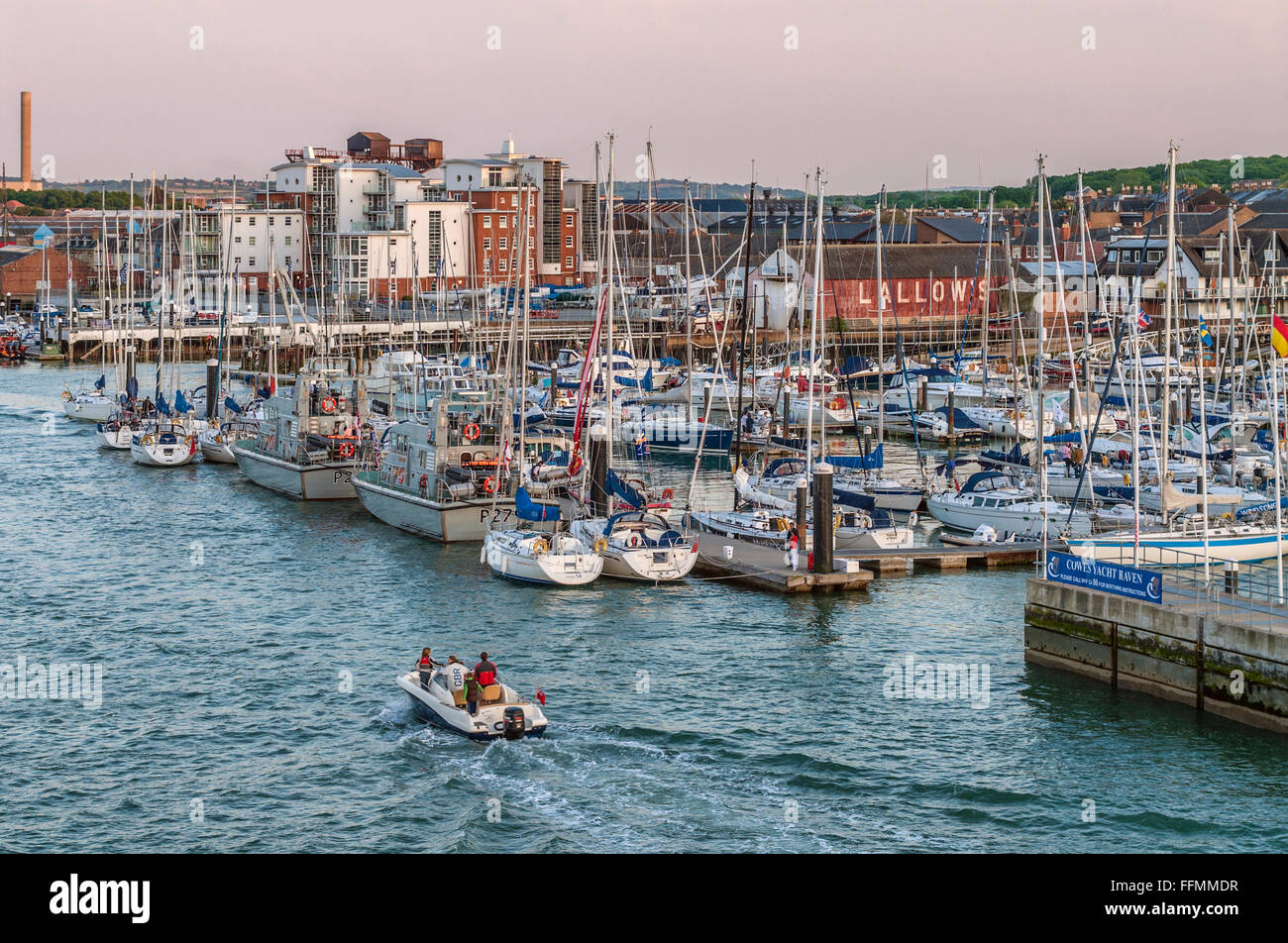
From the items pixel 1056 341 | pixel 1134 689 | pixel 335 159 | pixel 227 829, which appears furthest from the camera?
pixel 335 159

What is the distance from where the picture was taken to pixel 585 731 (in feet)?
94.6

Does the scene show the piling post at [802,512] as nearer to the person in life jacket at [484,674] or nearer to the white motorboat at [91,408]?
the person in life jacket at [484,674]

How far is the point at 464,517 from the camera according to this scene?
48.0 m

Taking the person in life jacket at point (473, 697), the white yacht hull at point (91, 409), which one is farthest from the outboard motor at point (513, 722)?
the white yacht hull at point (91, 409)

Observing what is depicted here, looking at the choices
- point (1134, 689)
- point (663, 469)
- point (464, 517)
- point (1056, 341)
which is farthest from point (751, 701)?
point (1056, 341)

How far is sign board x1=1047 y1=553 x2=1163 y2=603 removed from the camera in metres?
30.5

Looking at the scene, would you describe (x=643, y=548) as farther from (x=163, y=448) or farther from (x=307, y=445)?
(x=163, y=448)

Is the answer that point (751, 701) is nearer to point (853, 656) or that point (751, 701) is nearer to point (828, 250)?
point (853, 656)

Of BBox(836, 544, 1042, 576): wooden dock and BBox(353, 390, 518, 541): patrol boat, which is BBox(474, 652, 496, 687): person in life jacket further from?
BBox(353, 390, 518, 541): patrol boat

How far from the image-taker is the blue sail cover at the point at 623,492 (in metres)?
44.5

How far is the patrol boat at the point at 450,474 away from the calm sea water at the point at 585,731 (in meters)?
2.09

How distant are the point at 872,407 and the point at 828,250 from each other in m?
38.4
